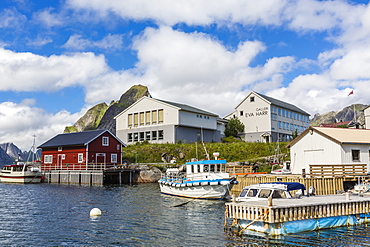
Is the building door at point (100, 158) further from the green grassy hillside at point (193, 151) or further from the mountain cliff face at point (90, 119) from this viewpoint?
the mountain cliff face at point (90, 119)

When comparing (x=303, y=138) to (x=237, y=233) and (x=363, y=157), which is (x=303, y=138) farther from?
(x=237, y=233)

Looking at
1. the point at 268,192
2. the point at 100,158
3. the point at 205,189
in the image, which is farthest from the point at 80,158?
the point at 268,192

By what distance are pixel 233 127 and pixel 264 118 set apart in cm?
725

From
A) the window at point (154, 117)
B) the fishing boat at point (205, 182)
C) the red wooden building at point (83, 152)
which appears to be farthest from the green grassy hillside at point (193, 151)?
the fishing boat at point (205, 182)

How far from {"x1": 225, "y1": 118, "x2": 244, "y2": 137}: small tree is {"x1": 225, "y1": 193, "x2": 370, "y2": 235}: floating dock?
59977 mm

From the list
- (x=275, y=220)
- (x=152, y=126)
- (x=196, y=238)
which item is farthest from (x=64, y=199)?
(x=152, y=126)

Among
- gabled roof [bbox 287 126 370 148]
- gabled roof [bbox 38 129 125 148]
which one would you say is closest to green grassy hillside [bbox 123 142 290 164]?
gabled roof [bbox 38 129 125 148]

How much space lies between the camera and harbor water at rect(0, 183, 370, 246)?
1620 cm

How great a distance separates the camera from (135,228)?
64.0 feet

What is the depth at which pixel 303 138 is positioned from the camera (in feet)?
119

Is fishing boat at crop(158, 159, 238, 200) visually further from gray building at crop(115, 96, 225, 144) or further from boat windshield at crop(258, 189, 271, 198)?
gray building at crop(115, 96, 225, 144)

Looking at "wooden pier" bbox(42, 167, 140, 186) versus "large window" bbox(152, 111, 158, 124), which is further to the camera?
"large window" bbox(152, 111, 158, 124)

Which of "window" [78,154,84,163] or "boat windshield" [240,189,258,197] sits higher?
"window" [78,154,84,163]

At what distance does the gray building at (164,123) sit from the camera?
66.2 m
